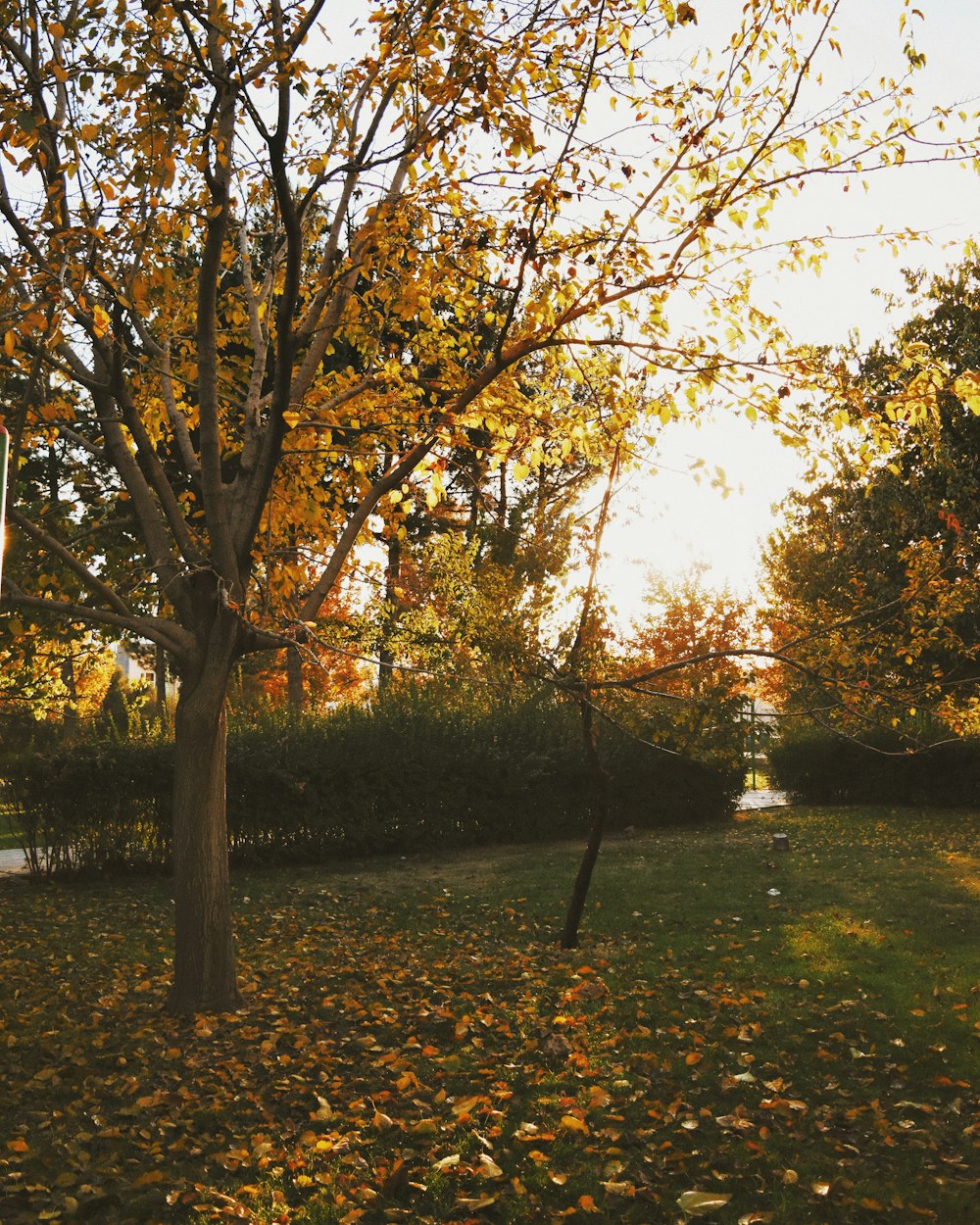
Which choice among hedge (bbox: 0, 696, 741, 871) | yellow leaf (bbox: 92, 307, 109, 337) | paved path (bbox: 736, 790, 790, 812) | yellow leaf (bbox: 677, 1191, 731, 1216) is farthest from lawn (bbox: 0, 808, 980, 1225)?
paved path (bbox: 736, 790, 790, 812)

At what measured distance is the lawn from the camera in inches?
146

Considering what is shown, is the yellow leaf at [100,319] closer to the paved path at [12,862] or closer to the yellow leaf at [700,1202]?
the yellow leaf at [700,1202]

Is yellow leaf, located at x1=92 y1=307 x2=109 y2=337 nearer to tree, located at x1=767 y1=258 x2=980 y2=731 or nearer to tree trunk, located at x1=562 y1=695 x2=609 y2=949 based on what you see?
tree trunk, located at x1=562 y1=695 x2=609 y2=949

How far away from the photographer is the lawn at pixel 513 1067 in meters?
3.72

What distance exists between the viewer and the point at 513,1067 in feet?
16.4

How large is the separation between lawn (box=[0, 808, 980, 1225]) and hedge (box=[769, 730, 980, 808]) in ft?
26.9

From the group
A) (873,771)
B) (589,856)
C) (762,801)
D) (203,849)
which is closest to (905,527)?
(873,771)

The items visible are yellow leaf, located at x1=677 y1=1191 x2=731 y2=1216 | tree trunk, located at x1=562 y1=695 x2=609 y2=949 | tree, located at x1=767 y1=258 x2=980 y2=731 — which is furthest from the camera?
tree, located at x1=767 y1=258 x2=980 y2=731

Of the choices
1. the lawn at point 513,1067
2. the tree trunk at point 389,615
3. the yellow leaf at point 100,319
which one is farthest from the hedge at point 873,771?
the yellow leaf at point 100,319

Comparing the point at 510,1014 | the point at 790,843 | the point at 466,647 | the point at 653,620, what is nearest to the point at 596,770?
the point at 510,1014

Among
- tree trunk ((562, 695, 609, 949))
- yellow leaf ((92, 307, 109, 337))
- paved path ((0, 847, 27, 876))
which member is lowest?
paved path ((0, 847, 27, 876))

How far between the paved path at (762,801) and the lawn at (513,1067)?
9.33 metres

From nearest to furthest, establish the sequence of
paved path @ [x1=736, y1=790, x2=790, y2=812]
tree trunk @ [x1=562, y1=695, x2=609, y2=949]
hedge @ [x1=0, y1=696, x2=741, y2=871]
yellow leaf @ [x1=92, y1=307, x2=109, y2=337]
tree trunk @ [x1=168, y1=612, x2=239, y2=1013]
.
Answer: yellow leaf @ [x1=92, y1=307, x2=109, y2=337]
tree trunk @ [x1=168, y1=612, x2=239, y2=1013]
tree trunk @ [x1=562, y1=695, x2=609, y2=949]
hedge @ [x1=0, y1=696, x2=741, y2=871]
paved path @ [x1=736, y1=790, x2=790, y2=812]

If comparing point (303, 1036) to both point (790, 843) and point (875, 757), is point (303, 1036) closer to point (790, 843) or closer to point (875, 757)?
point (790, 843)
